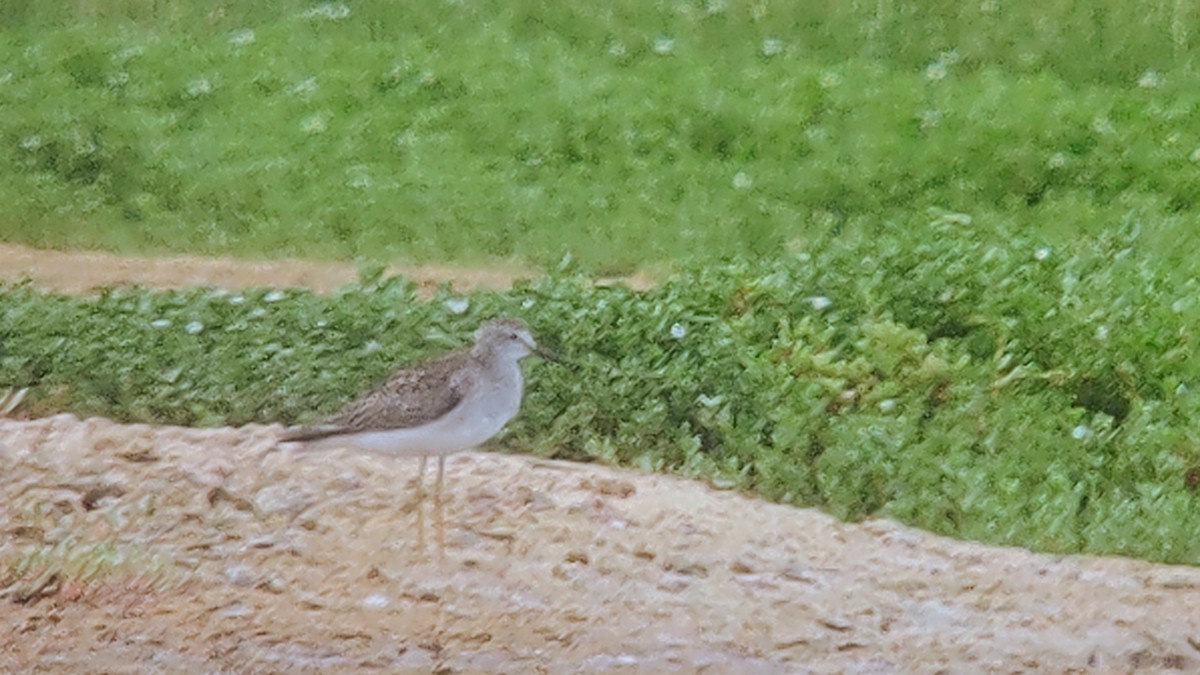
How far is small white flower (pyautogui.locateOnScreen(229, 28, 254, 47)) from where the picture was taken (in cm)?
442

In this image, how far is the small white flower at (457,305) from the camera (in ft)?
14.1

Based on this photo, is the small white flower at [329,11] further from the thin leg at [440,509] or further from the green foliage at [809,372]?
the thin leg at [440,509]

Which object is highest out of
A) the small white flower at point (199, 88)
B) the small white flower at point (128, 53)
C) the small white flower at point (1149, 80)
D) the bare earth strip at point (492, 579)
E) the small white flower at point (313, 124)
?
the small white flower at point (1149, 80)

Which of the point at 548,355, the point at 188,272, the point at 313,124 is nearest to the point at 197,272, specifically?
the point at 188,272

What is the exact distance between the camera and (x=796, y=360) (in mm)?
4465

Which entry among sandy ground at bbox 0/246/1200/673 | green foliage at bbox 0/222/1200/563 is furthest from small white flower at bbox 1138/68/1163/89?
sandy ground at bbox 0/246/1200/673

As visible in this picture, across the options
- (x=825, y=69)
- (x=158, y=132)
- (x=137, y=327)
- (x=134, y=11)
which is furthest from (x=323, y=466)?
(x=825, y=69)

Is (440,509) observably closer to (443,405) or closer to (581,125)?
(443,405)

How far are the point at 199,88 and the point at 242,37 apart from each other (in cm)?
14

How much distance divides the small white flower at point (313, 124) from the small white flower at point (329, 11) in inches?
9.2

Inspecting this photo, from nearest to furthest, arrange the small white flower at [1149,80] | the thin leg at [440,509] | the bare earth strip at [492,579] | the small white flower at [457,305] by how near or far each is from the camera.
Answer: the bare earth strip at [492,579], the thin leg at [440,509], the small white flower at [457,305], the small white flower at [1149,80]

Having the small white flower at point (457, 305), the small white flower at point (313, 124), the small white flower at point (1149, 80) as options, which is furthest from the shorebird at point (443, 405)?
the small white flower at point (1149, 80)

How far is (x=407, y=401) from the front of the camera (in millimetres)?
4062

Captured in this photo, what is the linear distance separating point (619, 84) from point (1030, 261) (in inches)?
37.7
